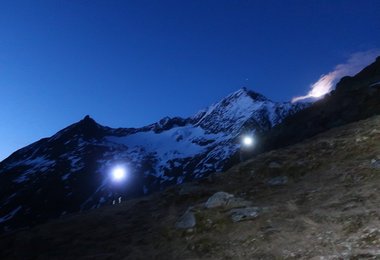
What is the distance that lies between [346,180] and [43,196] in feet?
528

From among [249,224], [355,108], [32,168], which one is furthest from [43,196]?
[249,224]

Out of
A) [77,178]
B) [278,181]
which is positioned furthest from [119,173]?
[278,181]

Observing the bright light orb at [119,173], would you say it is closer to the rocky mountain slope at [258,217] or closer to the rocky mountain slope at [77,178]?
the rocky mountain slope at [77,178]

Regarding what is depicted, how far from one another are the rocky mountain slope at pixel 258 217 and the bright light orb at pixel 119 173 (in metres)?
152

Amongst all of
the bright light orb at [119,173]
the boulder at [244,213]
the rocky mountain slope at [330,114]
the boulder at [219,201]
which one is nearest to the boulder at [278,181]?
the boulder at [219,201]

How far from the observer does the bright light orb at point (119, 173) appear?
173625mm

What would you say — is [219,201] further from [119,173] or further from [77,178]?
[119,173]

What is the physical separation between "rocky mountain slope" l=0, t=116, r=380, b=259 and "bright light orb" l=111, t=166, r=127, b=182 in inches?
5972

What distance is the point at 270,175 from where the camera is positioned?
21.7 metres

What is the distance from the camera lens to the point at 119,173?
17988 cm


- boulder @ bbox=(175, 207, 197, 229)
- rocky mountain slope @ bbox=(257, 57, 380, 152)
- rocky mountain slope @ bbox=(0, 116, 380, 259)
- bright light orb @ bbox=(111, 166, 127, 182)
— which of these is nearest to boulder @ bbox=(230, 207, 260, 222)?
rocky mountain slope @ bbox=(0, 116, 380, 259)

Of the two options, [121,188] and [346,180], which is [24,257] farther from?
[121,188]

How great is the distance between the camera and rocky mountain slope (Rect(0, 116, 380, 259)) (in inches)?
494

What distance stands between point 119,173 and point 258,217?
6639 inches
